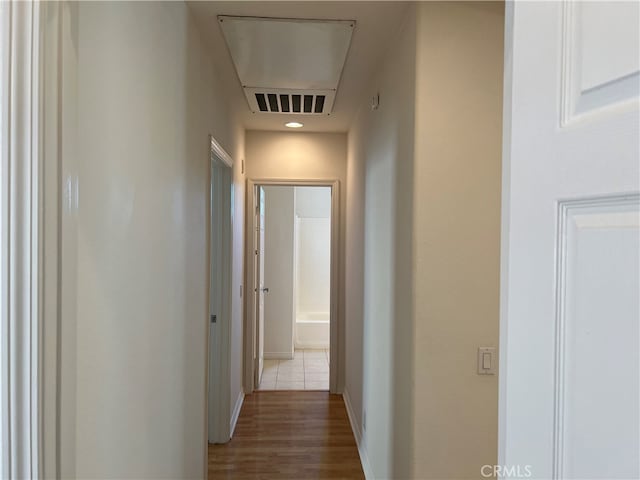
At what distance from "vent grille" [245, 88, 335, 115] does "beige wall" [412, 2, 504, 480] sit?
1.16 metres

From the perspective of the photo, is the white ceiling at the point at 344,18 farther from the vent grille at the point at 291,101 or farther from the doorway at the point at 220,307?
the doorway at the point at 220,307

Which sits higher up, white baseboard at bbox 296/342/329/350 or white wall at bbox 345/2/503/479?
white wall at bbox 345/2/503/479

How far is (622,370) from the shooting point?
0.45 m

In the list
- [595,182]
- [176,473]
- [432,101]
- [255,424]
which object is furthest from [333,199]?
[595,182]

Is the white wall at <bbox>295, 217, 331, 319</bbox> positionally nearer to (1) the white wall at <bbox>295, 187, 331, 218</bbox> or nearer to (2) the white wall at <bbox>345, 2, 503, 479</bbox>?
(1) the white wall at <bbox>295, 187, 331, 218</bbox>

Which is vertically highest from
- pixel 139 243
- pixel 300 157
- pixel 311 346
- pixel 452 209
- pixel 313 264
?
pixel 300 157

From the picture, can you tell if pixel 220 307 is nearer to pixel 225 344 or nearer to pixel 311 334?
pixel 225 344

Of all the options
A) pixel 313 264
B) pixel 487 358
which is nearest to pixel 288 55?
pixel 487 358

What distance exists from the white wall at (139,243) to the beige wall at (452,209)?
92cm

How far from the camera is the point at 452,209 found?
1.46 metres

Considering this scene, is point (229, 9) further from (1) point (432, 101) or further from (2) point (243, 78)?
(1) point (432, 101)

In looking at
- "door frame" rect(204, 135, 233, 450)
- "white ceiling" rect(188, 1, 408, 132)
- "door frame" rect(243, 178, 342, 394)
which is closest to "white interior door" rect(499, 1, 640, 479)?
"white ceiling" rect(188, 1, 408, 132)

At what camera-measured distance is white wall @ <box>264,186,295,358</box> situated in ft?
16.0

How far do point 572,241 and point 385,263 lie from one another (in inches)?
59.4
